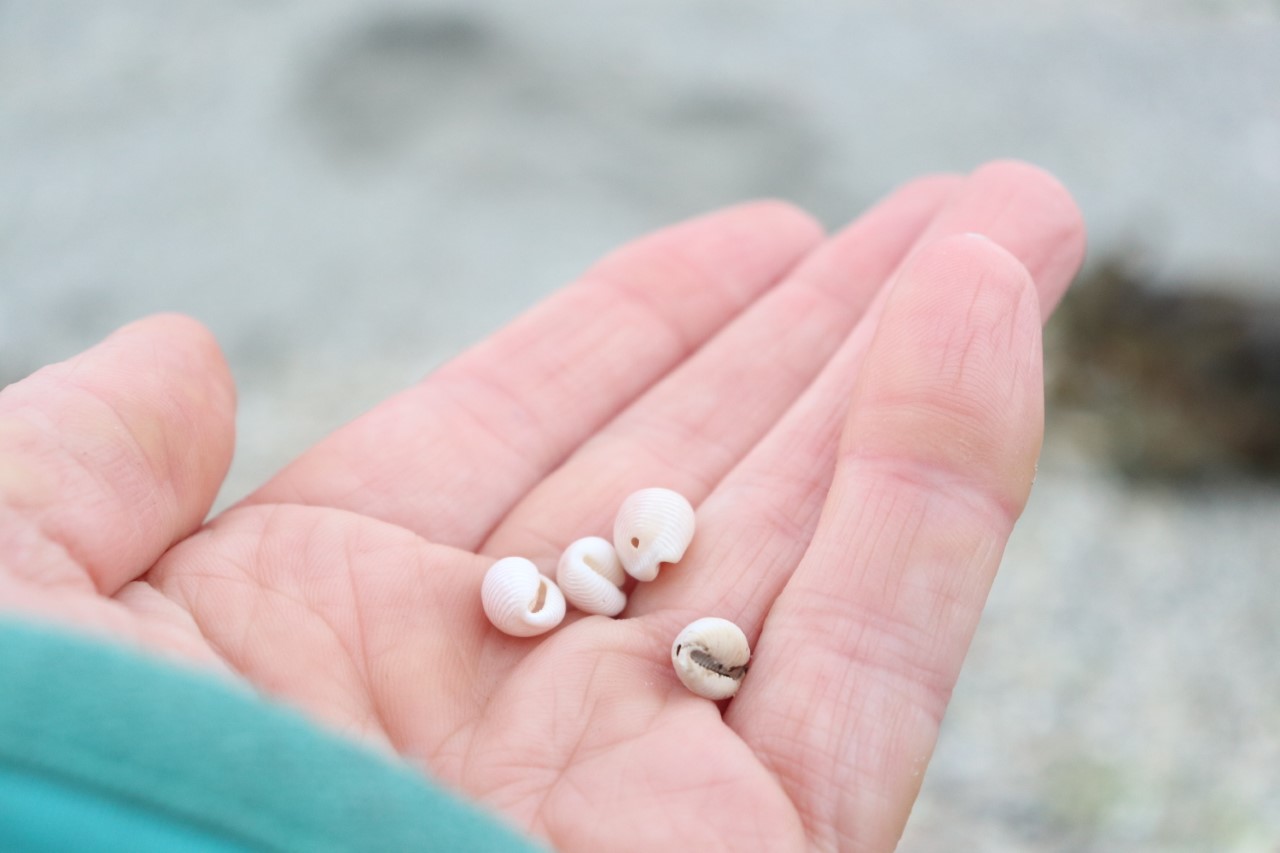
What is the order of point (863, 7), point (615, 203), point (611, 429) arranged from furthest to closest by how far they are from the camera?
point (863, 7) → point (615, 203) → point (611, 429)

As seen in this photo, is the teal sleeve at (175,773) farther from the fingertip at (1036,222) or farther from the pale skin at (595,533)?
the fingertip at (1036,222)

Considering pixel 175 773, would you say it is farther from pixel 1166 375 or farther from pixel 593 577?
pixel 1166 375

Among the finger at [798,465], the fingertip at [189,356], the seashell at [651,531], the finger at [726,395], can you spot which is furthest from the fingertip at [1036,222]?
the fingertip at [189,356]

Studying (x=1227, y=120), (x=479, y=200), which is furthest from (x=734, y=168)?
(x=1227, y=120)

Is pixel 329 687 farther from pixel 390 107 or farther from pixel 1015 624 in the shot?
pixel 390 107

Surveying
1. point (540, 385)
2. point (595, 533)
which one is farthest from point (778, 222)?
point (595, 533)
